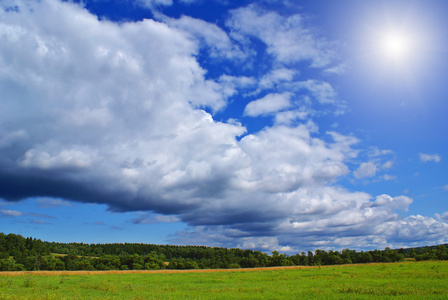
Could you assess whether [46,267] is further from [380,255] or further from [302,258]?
[380,255]

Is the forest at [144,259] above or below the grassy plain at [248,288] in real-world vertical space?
below

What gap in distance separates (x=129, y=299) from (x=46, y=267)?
107139mm

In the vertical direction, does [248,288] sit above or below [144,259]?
above

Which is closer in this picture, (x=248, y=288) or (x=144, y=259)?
(x=248, y=288)

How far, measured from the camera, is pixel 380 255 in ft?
438

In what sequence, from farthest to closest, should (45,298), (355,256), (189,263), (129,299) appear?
(355,256), (189,263), (129,299), (45,298)

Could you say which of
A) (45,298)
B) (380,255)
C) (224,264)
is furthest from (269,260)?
(45,298)

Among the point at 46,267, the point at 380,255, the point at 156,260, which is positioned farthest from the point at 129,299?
the point at 380,255

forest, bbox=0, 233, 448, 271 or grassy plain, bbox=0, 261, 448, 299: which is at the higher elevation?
grassy plain, bbox=0, 261, 448, 299

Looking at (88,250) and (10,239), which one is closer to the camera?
(10,239)

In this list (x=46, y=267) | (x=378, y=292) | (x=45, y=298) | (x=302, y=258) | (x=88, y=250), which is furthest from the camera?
(x=88, y=250)

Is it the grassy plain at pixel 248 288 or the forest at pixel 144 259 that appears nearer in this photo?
the grassy plain at pixel 248 288

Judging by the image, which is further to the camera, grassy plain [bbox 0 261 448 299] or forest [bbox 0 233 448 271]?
forest [bbox 0 233 448 271]

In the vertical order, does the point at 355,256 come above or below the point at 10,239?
below
